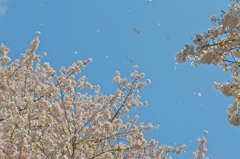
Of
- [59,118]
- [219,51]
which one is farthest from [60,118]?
[219,51]

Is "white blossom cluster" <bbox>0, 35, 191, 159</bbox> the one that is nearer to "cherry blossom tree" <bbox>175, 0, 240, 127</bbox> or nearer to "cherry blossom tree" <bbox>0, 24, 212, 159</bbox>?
"cherry blossom tree" <bbox>0, 24, 212, 159</bbox>

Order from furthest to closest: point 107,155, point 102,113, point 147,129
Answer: point 147,129, point 102,113, point 107,155

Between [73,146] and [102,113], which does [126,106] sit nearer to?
[102,113]

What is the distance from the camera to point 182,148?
8.33m

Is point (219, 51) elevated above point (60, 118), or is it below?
above

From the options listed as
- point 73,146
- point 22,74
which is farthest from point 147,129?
point 22,74

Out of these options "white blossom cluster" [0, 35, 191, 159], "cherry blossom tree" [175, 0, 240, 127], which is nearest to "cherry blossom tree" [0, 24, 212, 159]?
"white blossom cluster" [0, 35, 191, 159]

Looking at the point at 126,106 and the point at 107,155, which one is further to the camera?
the point at 126,106

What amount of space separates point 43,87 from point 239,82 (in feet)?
17.8

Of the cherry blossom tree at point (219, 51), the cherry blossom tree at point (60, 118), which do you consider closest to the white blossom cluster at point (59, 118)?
the cherry blossom tree at point (60, 118)

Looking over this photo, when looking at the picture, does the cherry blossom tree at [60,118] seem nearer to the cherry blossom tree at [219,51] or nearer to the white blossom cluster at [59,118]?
the white blossom cluster at [59,118]

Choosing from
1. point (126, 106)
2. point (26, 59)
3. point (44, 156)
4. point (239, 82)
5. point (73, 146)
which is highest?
point (26, 59)

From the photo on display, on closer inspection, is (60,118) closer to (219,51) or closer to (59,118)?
(59,118)

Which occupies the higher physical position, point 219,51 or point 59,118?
point 219,51
